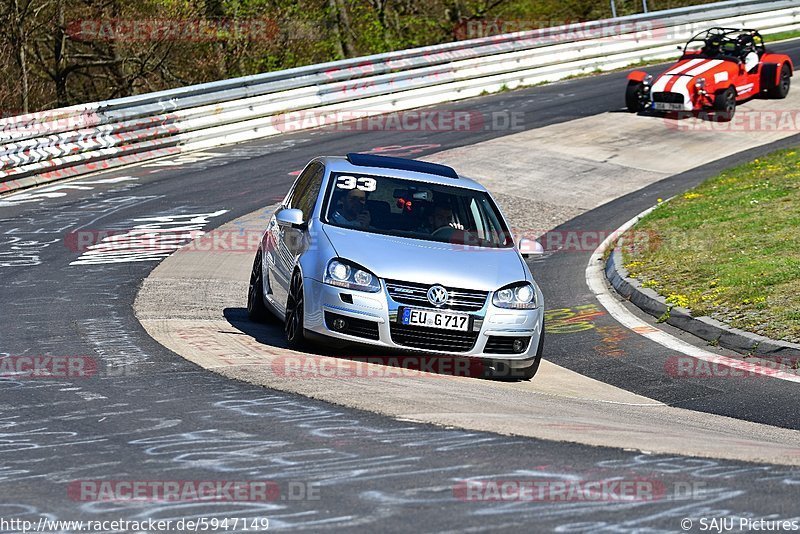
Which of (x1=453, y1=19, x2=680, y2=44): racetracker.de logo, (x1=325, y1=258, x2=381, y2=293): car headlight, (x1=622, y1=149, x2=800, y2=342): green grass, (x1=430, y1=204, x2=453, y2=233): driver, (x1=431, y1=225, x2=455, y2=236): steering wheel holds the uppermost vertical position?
(x1=453, y1=19, x2=680, y2=44): racetracker.de logo

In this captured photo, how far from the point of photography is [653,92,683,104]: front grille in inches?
946

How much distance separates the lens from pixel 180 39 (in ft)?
103

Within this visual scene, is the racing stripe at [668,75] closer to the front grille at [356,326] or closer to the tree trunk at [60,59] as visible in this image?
the tree trunk at [60,59]

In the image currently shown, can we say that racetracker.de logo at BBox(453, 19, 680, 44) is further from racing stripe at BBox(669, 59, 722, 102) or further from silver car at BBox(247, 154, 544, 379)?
silver car at BBox(247, 154, 544, 379)

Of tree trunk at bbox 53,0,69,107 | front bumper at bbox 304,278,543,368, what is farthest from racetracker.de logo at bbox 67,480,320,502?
tree trunk at bbox 53,0,69,107

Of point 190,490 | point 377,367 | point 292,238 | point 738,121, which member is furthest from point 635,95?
point 190,490

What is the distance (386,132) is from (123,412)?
17.5 metres

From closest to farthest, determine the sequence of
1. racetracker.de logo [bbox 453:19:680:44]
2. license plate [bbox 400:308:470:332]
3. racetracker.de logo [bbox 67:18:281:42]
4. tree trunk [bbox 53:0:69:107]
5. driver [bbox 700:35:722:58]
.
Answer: license plate [bbox 400:308:470:332]
driver [bbox 700:35:722:58]
racetracker.de logo [bbox 453:19:680:44]
racetracker.de logo [bbox 67:18:281:42]
tree trunk [bbox 53:0:69:107]

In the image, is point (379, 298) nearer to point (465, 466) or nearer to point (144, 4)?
point (465, 466)

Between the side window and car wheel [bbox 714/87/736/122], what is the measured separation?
14.7 metres

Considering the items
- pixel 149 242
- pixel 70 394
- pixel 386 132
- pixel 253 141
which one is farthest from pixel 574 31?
Result: pixel 70 394

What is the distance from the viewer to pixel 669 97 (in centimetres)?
2419

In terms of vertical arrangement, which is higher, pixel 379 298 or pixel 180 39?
pixel 180 39

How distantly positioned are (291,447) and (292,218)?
12.8ft
